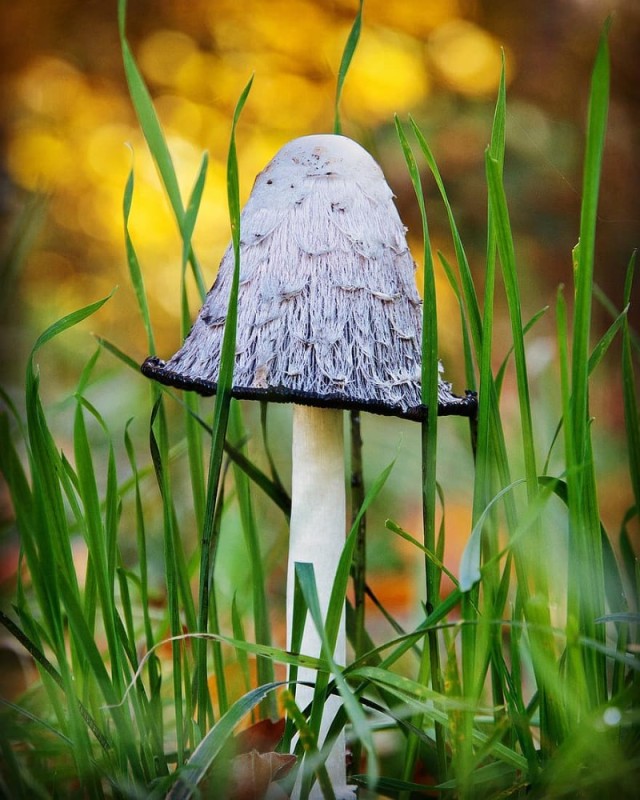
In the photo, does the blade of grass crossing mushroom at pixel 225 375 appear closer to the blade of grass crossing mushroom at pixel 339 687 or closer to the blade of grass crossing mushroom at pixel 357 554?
the blade of grass crossing mushroom at pixel 339 687

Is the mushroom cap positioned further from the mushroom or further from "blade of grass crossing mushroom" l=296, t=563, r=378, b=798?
"blade of grass crossing mushroom" l=296, t=563, r=378, b=798

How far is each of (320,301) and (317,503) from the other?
0.49 feet

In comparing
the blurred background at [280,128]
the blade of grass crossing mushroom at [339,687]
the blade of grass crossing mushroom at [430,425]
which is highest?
the blurred background at [280,128]

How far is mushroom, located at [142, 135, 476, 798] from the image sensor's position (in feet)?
1.52

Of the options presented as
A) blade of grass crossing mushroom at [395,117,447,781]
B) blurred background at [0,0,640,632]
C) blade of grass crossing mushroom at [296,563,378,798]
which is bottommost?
blade of grass crossing mushroom at [296,563,378,798]

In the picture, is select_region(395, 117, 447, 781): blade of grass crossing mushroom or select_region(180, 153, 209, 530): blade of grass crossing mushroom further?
select_region(180, 153, 209, 530): blade of grass crossing mushroom

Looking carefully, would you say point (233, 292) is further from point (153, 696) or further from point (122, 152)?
point (122, 152)

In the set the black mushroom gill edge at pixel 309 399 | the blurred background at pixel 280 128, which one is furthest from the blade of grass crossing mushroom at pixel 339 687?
the blurred background at pixel 280 128

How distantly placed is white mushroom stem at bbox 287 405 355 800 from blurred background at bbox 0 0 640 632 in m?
0.54

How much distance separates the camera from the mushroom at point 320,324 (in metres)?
0.46

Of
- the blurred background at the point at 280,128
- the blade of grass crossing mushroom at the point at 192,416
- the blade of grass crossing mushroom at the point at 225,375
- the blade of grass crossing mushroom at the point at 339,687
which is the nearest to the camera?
the blade of grass crossing mushroom at the point at 339,687

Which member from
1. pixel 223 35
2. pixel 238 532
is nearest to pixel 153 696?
pixel 238 532

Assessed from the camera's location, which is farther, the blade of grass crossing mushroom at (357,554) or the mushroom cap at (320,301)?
the blade of grass crossing mushroom at (357,554)

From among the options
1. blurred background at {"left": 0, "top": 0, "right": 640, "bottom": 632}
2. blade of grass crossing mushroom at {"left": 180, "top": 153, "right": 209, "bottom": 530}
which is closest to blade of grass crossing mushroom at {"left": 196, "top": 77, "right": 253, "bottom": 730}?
blade of grass crossing mushroom at {"left": 180, "top": 153, "right": 209, "bottom": 530}
